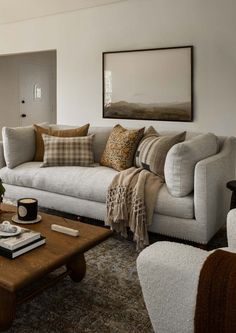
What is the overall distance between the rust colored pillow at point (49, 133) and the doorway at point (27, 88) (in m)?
3.55

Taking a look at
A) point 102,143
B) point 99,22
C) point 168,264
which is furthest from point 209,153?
point 99,22

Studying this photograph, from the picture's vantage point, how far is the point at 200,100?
3.91 m

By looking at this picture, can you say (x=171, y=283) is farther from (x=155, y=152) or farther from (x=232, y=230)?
(x=155, y=152)

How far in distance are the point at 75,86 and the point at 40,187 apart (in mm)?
2186

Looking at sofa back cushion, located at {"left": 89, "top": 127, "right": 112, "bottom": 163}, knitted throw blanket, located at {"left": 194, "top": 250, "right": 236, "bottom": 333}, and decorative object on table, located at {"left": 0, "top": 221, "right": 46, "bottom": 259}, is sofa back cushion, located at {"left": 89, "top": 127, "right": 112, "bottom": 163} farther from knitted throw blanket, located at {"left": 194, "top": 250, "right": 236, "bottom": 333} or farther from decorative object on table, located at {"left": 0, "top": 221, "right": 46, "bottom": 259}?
knitted throw blanket, located at {"left": 194, "top": 250, "right": 236, "bottom": 333}

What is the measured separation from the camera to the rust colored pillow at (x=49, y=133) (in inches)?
140

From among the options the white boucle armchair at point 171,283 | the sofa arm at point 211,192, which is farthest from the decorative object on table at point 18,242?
the sofa arm at point 211,192

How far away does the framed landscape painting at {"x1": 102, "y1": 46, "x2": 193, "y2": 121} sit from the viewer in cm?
396

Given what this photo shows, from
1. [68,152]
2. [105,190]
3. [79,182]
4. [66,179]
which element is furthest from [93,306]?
[68,152]

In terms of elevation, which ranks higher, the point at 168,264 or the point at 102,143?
the point at 102,143

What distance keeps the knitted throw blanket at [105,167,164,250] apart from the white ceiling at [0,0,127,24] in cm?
276

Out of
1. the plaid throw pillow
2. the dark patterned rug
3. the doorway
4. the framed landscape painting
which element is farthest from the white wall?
the dark patterned rug

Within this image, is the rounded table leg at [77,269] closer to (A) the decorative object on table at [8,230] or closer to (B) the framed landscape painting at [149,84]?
(A) the decorative object on table at [8,230]

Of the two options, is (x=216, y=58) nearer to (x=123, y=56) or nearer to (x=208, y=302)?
(x=123, y=56)
